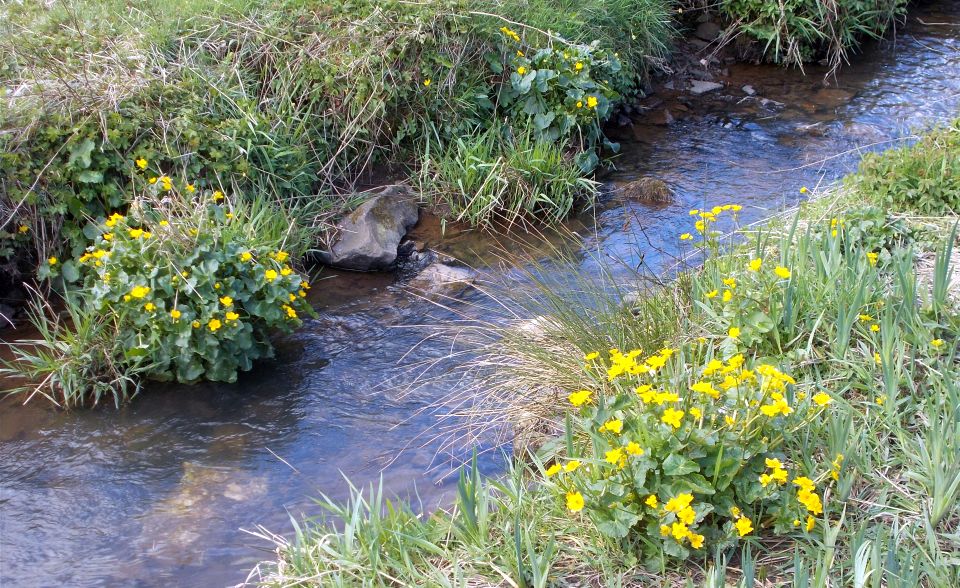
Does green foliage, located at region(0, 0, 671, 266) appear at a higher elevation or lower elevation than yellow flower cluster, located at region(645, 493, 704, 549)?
higher

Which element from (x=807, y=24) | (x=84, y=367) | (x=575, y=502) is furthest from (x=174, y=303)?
(x=807, y=24)

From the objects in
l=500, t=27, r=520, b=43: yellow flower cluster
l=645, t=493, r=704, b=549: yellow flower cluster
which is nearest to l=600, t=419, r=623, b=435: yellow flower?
l=645, t=493, r=704, b=549: yellow flower cluster

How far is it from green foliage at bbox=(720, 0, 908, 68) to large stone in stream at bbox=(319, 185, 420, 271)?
4.59m

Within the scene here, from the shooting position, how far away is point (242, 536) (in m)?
3.23

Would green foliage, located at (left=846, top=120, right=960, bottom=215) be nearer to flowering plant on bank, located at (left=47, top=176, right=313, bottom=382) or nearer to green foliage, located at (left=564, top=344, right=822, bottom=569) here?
green foliage, located at (left=564, top=344, right=822, bottom=569)

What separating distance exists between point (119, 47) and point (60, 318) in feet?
5.98

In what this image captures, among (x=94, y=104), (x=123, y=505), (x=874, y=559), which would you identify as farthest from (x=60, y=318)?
(x=874, y=559)

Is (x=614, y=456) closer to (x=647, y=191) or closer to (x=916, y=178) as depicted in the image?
(x=916, y=178)

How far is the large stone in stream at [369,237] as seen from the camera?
5.23 m

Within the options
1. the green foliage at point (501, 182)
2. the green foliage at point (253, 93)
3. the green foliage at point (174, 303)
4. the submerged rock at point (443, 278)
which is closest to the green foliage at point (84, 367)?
the green foliage at point (174, 303)

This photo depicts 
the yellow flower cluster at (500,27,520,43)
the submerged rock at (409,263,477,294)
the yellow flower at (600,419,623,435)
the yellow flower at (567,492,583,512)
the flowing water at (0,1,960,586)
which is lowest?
the flowing water at (0,1,960,586)

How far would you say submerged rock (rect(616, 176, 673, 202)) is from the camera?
233 inches

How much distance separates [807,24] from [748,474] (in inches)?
267

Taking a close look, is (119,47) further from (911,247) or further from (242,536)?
(911,247)
